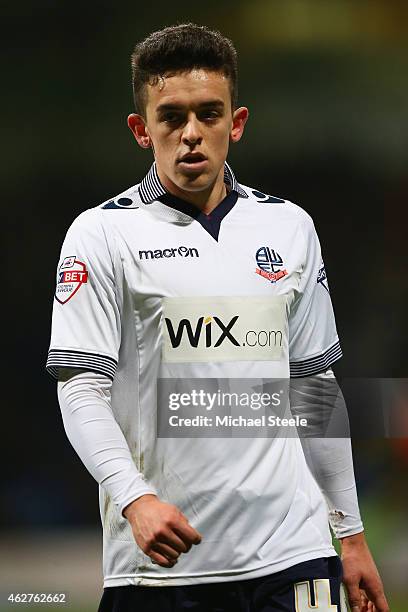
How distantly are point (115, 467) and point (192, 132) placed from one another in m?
0.60

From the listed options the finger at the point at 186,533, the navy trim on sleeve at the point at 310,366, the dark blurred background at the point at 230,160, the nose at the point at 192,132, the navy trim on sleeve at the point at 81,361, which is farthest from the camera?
the dark blurred background at the point at 230,160

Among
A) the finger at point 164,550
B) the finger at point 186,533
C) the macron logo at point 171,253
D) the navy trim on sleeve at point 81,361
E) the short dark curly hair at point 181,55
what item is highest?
the short dark curly hair at point 181,55

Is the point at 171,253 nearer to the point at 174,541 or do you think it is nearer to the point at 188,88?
the point at 188,88

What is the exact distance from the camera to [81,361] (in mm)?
1729

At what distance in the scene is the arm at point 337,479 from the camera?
1889 mm

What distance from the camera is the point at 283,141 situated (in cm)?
259

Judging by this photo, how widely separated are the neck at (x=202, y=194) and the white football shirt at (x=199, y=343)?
0.04ft

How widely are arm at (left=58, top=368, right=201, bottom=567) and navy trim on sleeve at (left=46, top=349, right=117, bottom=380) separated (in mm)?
10

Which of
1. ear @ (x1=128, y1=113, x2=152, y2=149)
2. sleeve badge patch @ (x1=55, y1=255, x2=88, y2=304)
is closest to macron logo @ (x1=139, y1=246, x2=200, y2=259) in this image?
sleeve badge patch @ (x1=55, y1=255, x2=88, y2=304)

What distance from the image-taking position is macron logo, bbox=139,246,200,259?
185 centimetres

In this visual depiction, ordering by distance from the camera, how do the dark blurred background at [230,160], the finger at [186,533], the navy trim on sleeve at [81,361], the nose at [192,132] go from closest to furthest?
1. the finger at [186,533]
2. the navy trim on sleeve at [81,361]
3. the nose at [192,132]
4. the dark blurred background at [230,160]

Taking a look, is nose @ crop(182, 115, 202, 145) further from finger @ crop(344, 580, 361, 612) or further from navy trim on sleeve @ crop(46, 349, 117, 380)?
finger @ crop(344, 580, 361, 612)

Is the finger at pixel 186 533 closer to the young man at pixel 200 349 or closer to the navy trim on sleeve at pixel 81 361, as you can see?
the young man at pixel 200 349

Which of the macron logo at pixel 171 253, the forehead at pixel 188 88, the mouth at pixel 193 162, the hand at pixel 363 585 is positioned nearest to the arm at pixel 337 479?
the hand at pixel 363 585
